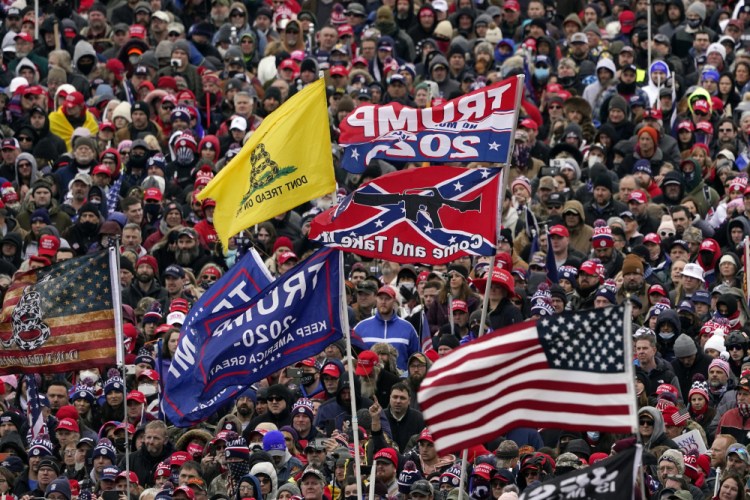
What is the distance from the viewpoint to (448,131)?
2111 cm

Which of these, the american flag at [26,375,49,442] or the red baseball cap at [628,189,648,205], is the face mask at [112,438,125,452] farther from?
the red baseball cap at [628,189,648,205]

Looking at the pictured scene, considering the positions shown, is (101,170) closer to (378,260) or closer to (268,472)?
(378,260)

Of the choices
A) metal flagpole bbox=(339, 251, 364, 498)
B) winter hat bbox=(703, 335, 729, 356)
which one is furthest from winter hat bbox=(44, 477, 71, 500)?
winter hat bbox=(703, 335, 729, 356)

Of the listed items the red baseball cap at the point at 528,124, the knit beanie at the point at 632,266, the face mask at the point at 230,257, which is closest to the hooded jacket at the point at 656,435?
the knit beanie at the point at 632,266

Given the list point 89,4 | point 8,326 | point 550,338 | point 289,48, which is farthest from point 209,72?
point 550,338

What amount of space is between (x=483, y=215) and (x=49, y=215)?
11.3 meters

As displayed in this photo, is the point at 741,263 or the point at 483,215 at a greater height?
the point at 483,215

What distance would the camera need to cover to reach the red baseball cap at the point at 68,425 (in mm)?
25312

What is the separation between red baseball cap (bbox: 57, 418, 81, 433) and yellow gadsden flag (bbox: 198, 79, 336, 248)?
457 centimetres

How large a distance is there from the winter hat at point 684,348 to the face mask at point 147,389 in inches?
220

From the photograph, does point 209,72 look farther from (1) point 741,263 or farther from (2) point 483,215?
(2) point 483,215

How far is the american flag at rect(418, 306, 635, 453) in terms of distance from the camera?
16.7 meters

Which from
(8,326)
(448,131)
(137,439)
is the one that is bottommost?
(137,439)

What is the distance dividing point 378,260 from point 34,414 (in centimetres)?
505
